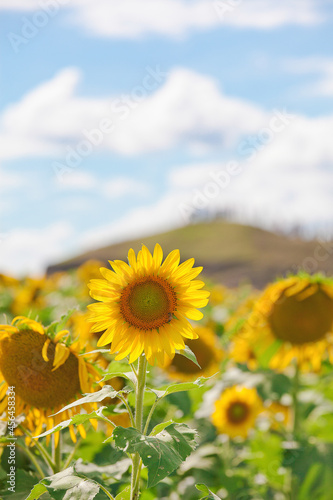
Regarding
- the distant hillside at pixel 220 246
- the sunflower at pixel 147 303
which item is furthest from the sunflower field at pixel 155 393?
the distant hillside at pixel 220 246

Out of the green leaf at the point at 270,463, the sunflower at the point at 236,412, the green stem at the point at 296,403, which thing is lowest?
the green leaf at the point at 270,463

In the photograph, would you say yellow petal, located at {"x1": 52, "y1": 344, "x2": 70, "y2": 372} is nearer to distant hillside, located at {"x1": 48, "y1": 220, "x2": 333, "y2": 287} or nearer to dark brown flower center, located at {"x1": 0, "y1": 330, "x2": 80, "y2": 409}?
dark brown flower center, located at {"x1": 0, "y1": 330, "x2": 80, "y2": 409}

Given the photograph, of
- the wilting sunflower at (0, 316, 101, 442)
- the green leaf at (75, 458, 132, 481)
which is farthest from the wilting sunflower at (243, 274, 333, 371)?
the wilting sunflower at (0, 316, 101, 442)

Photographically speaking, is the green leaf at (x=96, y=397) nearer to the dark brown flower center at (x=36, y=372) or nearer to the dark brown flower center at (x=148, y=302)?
the dark brown flower center at (x=148, y=302)

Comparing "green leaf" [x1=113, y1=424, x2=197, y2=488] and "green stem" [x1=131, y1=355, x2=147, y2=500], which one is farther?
"green stem" [x1=131, y1=355, x2=147, y2=500]

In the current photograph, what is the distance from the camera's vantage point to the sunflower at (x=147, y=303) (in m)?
1.68

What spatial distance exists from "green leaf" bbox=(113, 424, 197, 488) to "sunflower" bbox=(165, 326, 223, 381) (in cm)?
215

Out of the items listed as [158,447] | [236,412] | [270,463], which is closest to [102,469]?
[158,447]

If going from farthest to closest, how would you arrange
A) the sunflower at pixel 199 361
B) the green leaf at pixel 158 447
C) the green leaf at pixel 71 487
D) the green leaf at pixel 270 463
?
the sunflower at pixel 199 361 < the green leaf at pixel 270 463 < the green leaf at pixel 71 487 < the green leaf at pixel 158 447

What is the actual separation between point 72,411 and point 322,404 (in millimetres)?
2295

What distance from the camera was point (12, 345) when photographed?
195 cm

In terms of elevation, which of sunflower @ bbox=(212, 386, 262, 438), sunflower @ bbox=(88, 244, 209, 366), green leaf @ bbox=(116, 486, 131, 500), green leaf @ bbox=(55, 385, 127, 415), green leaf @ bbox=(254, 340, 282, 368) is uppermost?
sunflower @ bbox=(88, 244, 209, 366)

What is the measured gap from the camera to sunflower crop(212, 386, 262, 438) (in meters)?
3.98

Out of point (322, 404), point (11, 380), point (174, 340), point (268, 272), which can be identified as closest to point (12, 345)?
point (11, 380)
